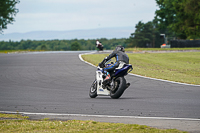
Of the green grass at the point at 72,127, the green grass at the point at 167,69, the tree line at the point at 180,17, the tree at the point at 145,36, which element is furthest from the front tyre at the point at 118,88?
the tree at the point at 145,36

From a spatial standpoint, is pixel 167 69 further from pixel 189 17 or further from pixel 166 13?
pixel 166 13

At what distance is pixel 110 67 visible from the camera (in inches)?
489

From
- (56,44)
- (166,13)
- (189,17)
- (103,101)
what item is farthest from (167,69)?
(56,44)

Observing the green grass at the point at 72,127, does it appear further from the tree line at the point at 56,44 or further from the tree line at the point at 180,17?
the tree line at the point at 56,44

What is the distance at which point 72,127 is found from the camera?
7582 millimetres

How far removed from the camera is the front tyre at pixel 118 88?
39.2ft

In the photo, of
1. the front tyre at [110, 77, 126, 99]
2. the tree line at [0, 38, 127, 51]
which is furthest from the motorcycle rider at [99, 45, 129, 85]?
the tree line at [0, 38, 127, 51]

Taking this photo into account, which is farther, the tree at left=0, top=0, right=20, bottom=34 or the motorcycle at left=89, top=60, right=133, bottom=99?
the tree at left=0, top=0, right=20, bottom=34

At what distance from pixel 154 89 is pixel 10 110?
22.3 feet

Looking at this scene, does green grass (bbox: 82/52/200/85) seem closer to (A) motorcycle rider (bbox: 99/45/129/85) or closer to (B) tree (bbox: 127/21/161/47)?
(A) motorcycle rider (bbox: 99/45/129/85)

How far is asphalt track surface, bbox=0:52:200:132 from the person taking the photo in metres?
9.02

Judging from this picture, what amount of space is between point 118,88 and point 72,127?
15.5 ft

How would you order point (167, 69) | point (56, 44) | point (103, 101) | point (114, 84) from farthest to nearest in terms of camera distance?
point (56, 44), point (167, 69), point (114, 84), point (103, 101)

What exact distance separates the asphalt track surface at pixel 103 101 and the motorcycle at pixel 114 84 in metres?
0.24
